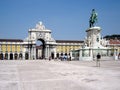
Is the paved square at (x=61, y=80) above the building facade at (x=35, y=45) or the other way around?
the other way around

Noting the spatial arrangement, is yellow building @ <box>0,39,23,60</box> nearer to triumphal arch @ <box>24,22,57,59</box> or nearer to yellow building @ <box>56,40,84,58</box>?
triumphal arch @ <box>24,22,57,59</box>

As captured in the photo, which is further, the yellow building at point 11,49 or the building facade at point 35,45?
the yellow building at point 11,49

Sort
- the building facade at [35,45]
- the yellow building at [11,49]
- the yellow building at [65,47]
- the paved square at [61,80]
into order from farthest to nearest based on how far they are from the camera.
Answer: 1. the yellow building at [65,47]
2. the yellow building at [11,49]
3. the building facade at [35,45]
4. the paved square at [61,80]

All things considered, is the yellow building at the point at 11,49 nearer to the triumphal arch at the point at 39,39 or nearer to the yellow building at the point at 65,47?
the triumphal arch at the point at 39,39

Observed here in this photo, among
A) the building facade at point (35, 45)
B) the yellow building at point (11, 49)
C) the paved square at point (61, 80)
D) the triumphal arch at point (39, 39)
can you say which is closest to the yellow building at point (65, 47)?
the building facade at point (35, 45)

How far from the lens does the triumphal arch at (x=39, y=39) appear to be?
106438 millimetres

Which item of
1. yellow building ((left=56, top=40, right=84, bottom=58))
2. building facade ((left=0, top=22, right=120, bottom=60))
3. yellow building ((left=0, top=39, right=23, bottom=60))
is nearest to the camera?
building facade ((left=0, top=22, right=120, bottom=60))

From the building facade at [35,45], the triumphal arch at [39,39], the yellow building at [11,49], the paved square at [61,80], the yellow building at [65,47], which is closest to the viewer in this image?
the paved square at [61,80]

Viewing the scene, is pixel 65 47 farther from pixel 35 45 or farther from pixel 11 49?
pixel 11 49

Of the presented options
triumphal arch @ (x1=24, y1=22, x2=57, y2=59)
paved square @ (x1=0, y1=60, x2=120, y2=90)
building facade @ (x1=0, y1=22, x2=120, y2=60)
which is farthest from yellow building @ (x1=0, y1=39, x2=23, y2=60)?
paved square @ (x1=0, y1=60, x2=120, y2=90)

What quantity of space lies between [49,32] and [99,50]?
237 ft

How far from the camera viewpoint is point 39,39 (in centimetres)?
11044

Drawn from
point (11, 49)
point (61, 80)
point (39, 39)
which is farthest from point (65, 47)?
point (61, 80)

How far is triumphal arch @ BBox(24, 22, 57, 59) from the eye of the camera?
349ft
